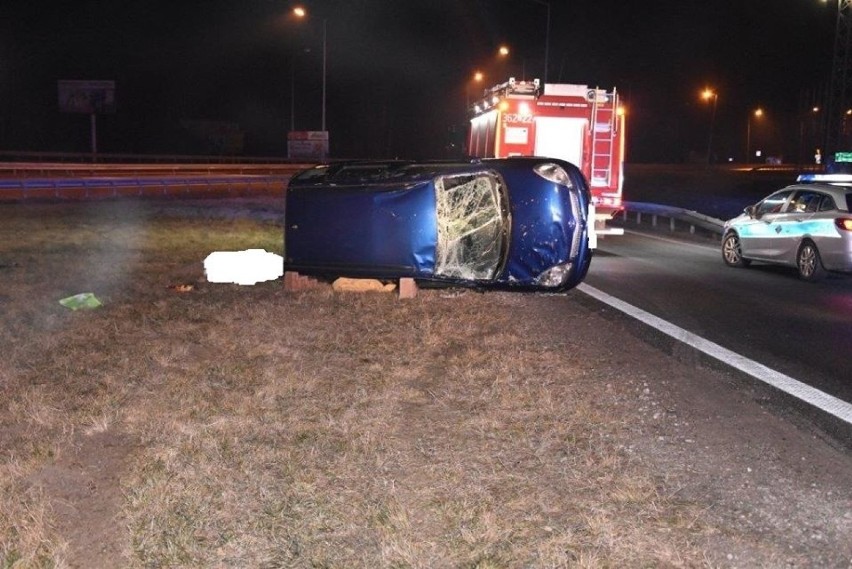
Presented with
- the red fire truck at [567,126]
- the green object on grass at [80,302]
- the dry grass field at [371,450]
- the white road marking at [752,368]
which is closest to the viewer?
the dry grass field at [371,450]

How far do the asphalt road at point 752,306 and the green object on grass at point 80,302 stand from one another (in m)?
6.46

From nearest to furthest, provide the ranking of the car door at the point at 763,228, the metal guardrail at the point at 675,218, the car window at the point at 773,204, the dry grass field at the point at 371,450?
the dry grass field at the point at 371,450, the car door at the point at 763,228, the car window at the point at 773,204, the metal guardrail at the point at 675,218

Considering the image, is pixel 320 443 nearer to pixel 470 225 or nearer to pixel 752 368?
pixel 752 368

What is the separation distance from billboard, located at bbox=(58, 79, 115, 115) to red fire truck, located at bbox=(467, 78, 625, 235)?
41516 mm

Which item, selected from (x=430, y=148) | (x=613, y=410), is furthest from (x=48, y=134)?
(x=613, y=410)

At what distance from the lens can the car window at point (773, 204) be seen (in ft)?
47.6

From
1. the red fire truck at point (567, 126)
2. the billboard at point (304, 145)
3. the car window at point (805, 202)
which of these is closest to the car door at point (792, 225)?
the car window at point (805, 202)

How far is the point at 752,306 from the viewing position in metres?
10.8

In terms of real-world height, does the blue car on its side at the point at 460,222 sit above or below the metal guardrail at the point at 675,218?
above

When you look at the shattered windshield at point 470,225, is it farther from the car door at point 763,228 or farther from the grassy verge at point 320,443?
the car door at point 763,228

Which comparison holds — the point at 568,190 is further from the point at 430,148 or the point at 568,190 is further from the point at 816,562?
the point at 430,148

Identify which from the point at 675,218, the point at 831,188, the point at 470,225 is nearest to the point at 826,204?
the point at 831,188

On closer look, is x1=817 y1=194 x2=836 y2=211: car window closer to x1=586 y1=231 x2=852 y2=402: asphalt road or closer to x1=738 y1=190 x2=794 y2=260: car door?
x1=738 y1=190 x2=794 y2=260: car door

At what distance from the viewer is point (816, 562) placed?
3.81 meters
